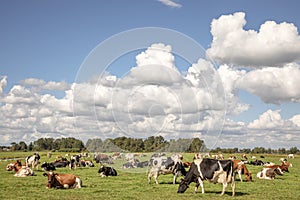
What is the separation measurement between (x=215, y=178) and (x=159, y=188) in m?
3.69

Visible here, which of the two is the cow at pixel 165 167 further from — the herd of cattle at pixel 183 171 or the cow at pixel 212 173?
the cow at pixel 212 173

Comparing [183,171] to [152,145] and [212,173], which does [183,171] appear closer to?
[212,173]

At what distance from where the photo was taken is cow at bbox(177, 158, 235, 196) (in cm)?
1727

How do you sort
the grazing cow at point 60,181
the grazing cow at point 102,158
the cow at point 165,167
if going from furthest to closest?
the grazing cow at point 102,158, the cow at point 165,167, the grazing cow at point 60,181

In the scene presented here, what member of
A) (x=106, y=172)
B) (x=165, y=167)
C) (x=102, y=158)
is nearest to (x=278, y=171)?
(x=165, y=167)

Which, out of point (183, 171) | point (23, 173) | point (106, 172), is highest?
point (183, 171)

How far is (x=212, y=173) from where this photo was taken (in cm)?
1736

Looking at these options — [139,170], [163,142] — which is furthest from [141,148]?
[139,170]

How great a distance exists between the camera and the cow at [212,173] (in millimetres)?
17266

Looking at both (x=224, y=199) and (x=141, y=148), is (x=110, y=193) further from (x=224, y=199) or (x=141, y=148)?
(x=141, y=148)

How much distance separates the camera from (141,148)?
4831 centimetres

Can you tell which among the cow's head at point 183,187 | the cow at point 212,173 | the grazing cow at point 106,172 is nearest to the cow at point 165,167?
the cow's head at point 183,187

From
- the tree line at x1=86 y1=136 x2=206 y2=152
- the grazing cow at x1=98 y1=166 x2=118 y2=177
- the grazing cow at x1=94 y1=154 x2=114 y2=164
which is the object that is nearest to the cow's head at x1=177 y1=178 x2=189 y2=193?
the grazing cow at x1=98 y1=166 x2=118 y2=177

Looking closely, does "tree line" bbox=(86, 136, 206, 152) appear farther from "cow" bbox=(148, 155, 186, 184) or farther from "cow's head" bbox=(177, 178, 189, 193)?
"cow's head" bbox=(177, 178, 189, 193)
